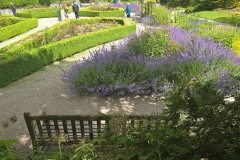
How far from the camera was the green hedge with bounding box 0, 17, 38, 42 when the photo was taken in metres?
14.0

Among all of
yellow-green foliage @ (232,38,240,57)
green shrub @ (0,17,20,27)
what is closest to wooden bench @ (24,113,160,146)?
yellow-green foliage @ (232,38,240,57)

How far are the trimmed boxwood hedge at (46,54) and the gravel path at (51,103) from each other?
522 millimetres

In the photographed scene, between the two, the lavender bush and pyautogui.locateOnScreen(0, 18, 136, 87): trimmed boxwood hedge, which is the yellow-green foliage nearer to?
the lavender bush

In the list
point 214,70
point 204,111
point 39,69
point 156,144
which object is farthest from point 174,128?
point 39,69

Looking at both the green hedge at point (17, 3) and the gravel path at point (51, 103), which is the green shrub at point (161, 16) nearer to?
the gravel path at point (51, 103)

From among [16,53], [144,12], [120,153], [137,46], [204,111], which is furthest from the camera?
[144,12]

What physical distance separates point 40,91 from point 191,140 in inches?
219

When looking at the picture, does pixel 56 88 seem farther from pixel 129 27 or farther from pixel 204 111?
pixel 129 27

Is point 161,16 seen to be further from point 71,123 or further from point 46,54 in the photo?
point 71,123

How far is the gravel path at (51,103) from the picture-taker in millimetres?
5451

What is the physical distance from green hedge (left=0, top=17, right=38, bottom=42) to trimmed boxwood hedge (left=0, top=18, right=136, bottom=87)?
5.68 metres

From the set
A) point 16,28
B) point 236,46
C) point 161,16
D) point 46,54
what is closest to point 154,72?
point 236,46

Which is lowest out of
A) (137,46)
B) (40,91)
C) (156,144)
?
(40,91)

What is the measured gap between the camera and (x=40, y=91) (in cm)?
716
